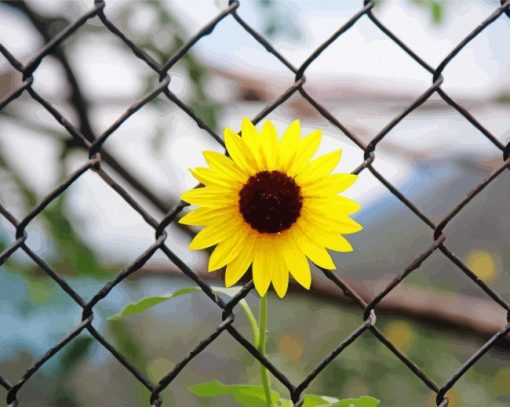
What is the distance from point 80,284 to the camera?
4.02ft

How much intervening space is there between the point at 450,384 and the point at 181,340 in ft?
6.72

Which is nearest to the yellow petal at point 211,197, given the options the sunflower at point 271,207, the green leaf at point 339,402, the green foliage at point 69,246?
the sunflower at point 271,207

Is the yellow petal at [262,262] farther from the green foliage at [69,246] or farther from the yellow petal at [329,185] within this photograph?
the green foliage at [69,246]

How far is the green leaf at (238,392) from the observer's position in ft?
1.52

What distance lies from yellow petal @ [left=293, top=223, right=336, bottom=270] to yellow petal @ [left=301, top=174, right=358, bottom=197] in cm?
2

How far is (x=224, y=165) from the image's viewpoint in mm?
440

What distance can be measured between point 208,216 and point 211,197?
1cm

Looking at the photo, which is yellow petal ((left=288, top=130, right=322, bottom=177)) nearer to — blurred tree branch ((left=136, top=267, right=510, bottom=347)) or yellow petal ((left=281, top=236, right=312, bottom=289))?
yellow petal ((left=281, top=236, right=312, bottom=289))

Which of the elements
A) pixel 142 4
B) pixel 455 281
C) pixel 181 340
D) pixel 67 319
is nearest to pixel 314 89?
pixel 142 4

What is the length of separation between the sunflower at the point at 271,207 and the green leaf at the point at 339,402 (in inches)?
A: 2.6

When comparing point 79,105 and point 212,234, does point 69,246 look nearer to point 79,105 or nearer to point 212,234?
point 79,105

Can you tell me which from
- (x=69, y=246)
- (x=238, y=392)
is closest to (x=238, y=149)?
(x=238, y=392)

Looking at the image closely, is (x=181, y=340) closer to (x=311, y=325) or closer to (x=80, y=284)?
(x=311, y=325)

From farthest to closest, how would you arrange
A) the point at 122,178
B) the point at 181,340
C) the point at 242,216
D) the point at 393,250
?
1. the point at 393,250
2. the point at 181,340
3. the point at 122,178
4. the point at 242,216
